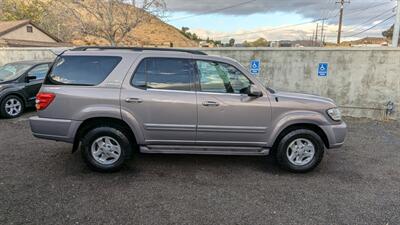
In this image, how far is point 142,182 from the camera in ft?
13.8

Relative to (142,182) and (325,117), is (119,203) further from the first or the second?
(325,117)

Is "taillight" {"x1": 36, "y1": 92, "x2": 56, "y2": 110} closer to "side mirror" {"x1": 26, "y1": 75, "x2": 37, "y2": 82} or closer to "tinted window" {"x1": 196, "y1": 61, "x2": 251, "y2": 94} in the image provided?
"tinted window" {"x1": 196, "y1": 61, "x2": 251, "y2": 94}

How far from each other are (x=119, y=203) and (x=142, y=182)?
2.11ft

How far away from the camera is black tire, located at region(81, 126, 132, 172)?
14.4 ft

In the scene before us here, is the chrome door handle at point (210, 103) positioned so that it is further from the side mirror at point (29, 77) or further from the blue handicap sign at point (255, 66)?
the side mirror at point (29, 77)

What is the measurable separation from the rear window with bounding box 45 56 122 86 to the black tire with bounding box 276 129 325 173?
275 centimetres

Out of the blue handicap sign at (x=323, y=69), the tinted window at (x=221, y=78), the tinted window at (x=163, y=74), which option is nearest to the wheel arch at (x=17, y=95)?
the tinted window at (x=163, y=74)

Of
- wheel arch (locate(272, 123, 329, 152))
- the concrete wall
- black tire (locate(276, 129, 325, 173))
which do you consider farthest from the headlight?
the concrete wall

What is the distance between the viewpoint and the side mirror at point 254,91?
4371mm

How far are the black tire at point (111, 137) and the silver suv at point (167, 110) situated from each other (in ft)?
0.05

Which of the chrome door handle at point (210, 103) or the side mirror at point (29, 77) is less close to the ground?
Result: the side mirror at point (29, 77)

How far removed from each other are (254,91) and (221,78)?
1.73 ft

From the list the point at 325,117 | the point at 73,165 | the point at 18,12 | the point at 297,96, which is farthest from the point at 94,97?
the point at 18,12

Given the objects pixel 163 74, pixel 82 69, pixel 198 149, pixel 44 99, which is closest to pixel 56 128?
pixel 44 99
